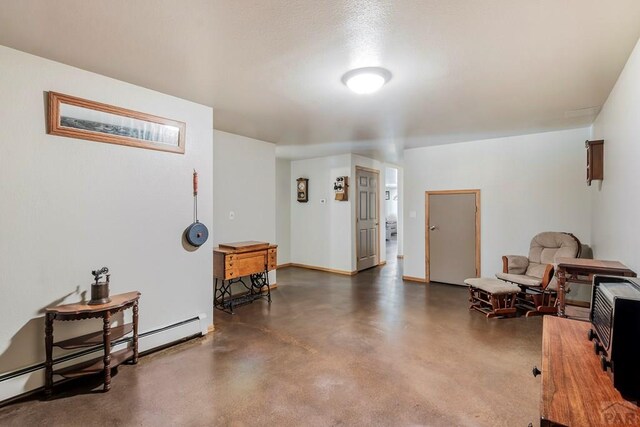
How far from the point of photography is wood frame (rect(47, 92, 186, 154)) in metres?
2.34

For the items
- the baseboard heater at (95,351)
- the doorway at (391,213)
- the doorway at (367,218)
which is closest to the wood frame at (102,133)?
the baseboard heater at (95,351)

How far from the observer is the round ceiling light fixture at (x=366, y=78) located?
96.4 inches

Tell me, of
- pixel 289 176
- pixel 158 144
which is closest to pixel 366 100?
pixel 158 144

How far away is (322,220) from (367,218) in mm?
961

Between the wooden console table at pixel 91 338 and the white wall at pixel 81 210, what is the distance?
13 cm

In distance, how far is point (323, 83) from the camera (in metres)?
2.73

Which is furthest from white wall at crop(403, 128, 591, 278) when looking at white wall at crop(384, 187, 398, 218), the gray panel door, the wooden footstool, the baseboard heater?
white wall at crop(384, 187, 398, 218)

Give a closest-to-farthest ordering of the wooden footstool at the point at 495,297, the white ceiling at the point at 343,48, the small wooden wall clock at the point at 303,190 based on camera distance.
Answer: the white ceiling at the point at 343,48, the wooden footstool at the point at 495,297, the small wooden wall clock at the point at 303,190

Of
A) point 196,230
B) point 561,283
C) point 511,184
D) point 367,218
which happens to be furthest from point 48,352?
point 511,184

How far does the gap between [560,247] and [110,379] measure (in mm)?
5037

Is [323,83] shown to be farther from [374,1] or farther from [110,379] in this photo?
[110,379]

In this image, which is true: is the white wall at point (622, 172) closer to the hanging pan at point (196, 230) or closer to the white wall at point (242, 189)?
the hanging pan at point (196, 230)

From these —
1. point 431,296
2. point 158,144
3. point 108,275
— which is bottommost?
point 431,296

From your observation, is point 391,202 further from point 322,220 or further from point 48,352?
point 48,352
